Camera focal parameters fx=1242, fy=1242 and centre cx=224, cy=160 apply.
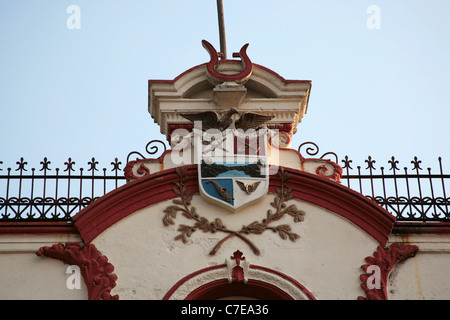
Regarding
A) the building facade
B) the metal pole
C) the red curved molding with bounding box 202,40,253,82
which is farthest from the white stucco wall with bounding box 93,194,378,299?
the metal pole

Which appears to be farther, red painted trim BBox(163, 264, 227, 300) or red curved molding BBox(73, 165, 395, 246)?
red curved molding BBox(73, 165, 395, 246)

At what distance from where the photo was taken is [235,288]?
1392 cm

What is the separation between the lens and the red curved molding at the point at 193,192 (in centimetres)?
1409

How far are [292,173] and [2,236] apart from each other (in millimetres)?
3400

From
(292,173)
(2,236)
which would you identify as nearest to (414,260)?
(292,173)

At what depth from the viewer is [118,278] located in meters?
13.8

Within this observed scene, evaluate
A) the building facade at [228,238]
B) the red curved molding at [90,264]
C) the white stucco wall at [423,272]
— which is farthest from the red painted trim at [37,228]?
the white stucco wall at [423,272]

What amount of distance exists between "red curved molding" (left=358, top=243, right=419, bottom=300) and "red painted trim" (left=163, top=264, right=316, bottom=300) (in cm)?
63

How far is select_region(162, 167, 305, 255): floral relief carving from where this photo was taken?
554 inches

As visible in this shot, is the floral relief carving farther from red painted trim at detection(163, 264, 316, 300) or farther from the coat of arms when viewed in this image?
red painted trim at detection(163, 264, 316, 300)

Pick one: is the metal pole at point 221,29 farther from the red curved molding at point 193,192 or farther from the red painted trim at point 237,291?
the red painted trim at point 237,291

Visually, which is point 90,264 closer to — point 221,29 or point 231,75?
point 231,75
